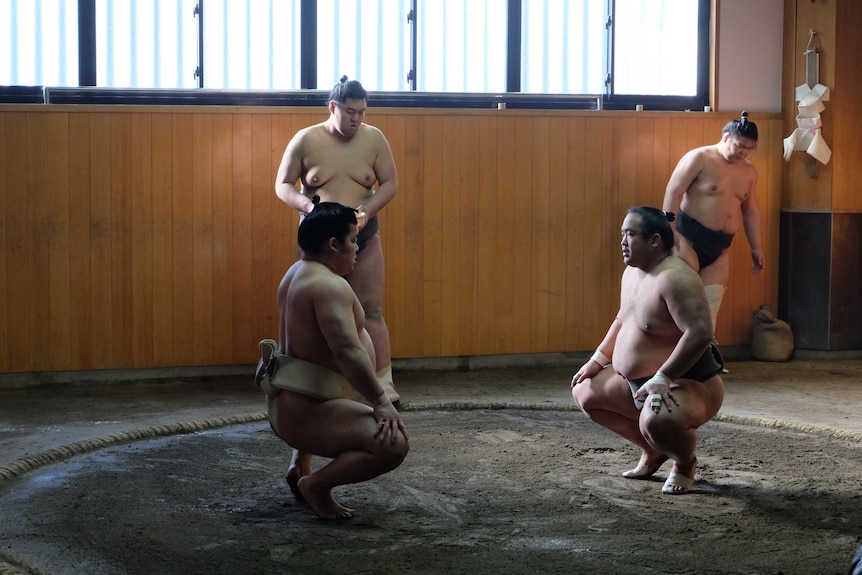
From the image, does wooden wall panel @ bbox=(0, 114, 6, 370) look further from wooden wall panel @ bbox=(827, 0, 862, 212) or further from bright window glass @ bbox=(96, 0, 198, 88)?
wooden wall panel @ bbox=(827, 0, 862, 212)

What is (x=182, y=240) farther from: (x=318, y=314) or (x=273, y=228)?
(x=318, y=314)

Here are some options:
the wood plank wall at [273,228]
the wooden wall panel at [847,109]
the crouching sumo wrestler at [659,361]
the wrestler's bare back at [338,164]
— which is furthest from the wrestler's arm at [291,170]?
the wooden wall panel at [847,109]

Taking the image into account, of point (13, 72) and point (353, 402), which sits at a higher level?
point (13, 72)

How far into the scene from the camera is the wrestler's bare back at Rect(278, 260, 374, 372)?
2.58m

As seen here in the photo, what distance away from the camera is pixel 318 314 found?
2600 millimetres

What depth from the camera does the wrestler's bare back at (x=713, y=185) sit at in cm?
484

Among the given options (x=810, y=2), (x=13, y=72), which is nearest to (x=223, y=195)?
(x=13, y=72)

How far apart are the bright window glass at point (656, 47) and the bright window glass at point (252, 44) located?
1.59 m

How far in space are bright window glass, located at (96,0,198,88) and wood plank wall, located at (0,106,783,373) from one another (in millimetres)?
216

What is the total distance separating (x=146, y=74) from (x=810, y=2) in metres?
3.14

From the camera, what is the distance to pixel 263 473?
322 centimetres

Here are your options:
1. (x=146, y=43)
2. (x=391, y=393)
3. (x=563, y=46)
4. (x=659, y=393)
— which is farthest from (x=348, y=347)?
(x=563, y=46)

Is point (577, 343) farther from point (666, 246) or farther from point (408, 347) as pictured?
point (666, 246)

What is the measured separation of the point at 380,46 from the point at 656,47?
1400mm
